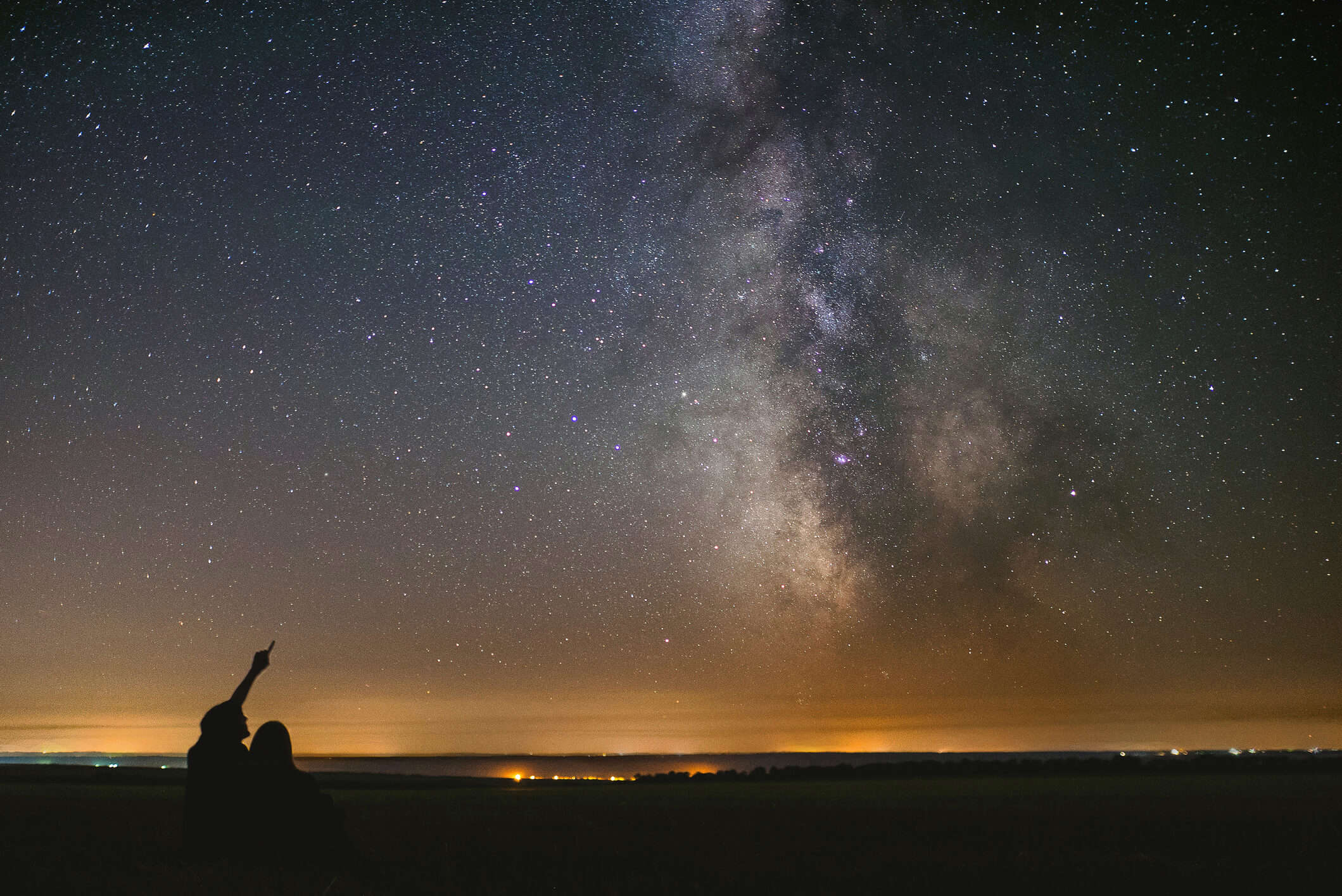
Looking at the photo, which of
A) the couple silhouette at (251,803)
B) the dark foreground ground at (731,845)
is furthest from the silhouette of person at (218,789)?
the dark foreground ground at (731,845)

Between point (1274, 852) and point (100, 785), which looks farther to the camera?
point (100, 785)

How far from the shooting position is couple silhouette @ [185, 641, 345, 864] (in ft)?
28.9

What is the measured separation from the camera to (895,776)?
123ft

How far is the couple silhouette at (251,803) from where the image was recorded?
28.9ft

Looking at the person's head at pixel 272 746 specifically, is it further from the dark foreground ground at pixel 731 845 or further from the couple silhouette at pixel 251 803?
the dark foreground ground at pixel 731 845

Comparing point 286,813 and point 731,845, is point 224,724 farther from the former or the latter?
point 731,845

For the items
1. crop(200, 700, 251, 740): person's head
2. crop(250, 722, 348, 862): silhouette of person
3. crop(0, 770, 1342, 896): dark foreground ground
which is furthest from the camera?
crop(200, 700, 251, 740): person's head

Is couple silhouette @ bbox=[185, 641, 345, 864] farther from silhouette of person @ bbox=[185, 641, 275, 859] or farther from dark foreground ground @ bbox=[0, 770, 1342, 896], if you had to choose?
dark foreground ground @ bbox=[0, 770, 1342, 896]

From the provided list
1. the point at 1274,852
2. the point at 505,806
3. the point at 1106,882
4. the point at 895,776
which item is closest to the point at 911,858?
the point at 1106,882

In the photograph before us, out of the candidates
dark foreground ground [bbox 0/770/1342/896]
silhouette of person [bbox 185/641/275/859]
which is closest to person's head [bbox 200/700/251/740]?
Result: silhouette of person [bbox 185/641/275/859]

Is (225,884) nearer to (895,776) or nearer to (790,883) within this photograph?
(790,883)

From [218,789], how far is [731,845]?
6789 millimetres

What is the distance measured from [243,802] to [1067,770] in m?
41.1

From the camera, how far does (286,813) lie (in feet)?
29.2
